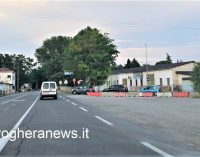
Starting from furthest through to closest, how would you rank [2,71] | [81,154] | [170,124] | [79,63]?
1. [2,71]
2. [79,63]
3. [170,124]
4. [81,154]

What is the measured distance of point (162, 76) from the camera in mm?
85688

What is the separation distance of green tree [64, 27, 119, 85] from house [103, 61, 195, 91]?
9.62 m

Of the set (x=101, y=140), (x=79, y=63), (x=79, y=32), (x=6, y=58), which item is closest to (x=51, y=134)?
(x=101, y=140)

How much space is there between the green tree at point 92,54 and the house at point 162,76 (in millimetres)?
9620

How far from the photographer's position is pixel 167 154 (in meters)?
9.34

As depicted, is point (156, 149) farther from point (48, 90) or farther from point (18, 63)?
point (18, 63)

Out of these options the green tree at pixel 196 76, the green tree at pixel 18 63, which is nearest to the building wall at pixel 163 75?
the green tree at pixel 196 76

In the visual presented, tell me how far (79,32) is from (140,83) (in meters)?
18.9

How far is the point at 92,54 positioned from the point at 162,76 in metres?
15.0

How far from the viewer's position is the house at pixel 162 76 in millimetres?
81312

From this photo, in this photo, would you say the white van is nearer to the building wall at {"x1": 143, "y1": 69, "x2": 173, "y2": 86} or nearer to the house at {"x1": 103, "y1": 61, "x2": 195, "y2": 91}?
the house at {"x1": 103, "y1": 61, "x2": 195, "y2": 91}

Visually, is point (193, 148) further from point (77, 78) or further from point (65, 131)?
point (77, 78)

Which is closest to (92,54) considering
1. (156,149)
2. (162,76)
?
(162,76)

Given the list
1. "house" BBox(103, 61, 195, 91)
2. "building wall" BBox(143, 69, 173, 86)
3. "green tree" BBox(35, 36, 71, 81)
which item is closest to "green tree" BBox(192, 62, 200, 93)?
"house" BBox(103, 61, 195, 91)
